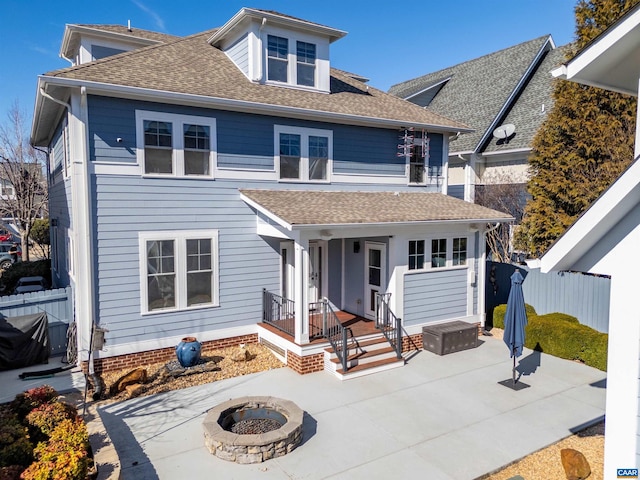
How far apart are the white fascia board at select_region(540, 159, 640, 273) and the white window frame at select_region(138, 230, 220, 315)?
8.22 meters

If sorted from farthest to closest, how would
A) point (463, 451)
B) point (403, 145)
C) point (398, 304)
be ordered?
point (403, 145) < point (398, 304) < point (463, 451)

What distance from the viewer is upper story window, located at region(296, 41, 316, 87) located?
1243cm

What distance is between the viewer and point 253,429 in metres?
7.19

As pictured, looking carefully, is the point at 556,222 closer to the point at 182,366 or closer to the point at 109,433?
the point at 182,366

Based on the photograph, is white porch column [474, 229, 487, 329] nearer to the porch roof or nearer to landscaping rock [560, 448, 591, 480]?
the porch roof

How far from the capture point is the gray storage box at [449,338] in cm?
1136

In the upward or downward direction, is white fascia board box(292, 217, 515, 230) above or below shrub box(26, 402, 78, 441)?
above

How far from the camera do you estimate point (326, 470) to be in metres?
6.31

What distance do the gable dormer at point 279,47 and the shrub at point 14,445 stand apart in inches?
363

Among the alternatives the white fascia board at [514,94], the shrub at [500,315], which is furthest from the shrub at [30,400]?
the white fascia board at [514,94]

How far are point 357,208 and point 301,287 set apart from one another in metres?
2.64

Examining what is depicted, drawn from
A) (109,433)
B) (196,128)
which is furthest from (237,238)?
(109,433)

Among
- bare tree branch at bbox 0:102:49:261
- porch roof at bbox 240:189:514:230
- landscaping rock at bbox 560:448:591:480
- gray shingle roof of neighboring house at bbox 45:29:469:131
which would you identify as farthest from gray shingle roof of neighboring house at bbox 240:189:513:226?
bare tree branch at bbox 0:102:49:261

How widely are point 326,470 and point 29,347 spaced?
7.84 m
